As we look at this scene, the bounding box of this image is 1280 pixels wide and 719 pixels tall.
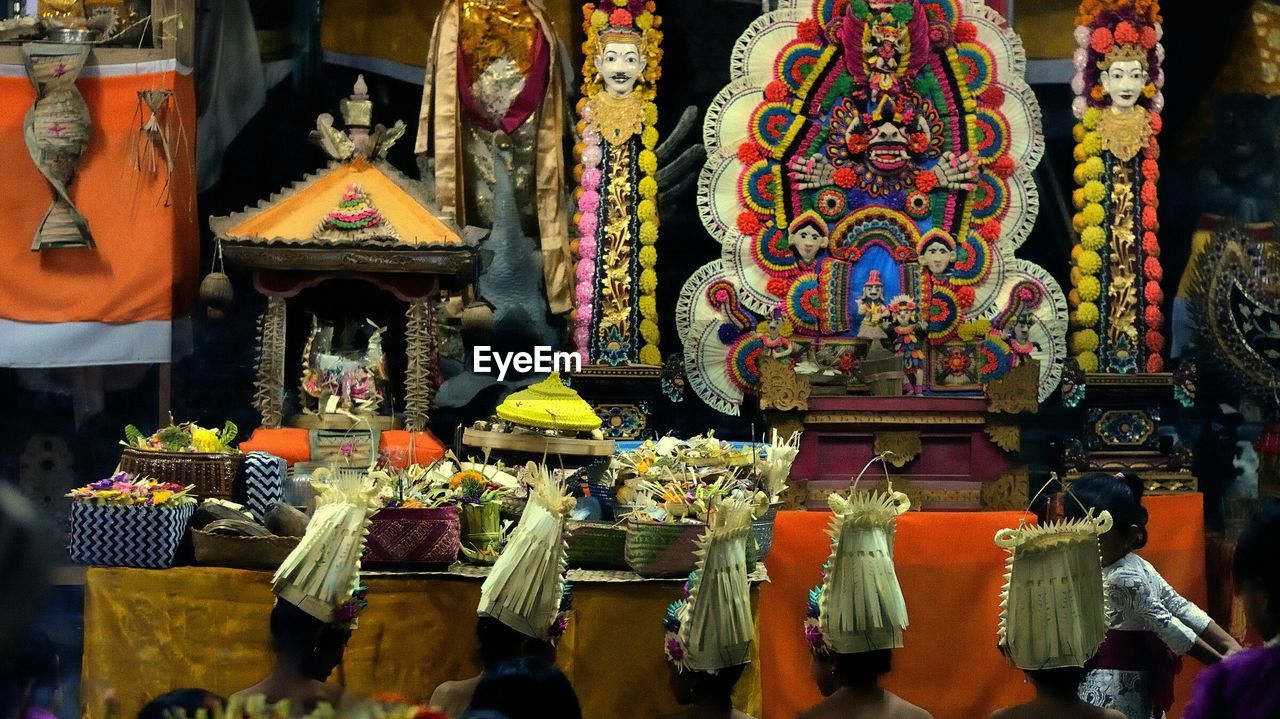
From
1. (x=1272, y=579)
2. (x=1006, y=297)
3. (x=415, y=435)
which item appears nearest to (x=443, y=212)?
(x=415, y=435)

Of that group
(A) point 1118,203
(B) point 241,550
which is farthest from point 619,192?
(B) point 241,550

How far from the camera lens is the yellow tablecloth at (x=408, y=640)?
5094 millimetres

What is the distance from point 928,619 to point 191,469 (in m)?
2.68

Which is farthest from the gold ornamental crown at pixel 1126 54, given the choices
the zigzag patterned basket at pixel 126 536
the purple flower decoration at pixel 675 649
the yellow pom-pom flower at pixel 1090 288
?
the zigzag patterned basket at pixel 126 536

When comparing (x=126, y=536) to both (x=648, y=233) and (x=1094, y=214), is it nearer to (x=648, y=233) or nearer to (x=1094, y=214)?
(x=648, y=233)

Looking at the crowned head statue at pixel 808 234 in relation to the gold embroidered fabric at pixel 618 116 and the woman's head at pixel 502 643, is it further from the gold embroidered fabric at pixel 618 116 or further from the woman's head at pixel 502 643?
the woman's head at pixel 502 643

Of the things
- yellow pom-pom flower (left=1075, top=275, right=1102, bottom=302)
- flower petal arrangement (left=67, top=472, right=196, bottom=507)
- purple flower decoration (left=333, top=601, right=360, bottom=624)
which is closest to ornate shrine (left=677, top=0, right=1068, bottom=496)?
yellow pom-pom flower (left=1075, top=275, right=1102, bottom=302)

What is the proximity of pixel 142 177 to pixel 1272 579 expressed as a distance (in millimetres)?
5838

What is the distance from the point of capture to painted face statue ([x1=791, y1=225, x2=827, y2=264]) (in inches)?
328

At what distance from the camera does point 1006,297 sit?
836 cm

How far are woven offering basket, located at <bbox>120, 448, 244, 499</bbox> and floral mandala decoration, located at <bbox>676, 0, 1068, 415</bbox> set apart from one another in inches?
121

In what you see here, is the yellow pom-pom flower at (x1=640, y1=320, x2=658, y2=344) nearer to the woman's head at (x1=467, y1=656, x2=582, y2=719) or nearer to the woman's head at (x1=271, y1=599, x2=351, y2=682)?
the woman's head at (x1=271, y1=599, x2=351, y2=682)

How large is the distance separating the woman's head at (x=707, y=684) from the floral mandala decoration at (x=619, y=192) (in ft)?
12.8

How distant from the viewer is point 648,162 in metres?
8.19
